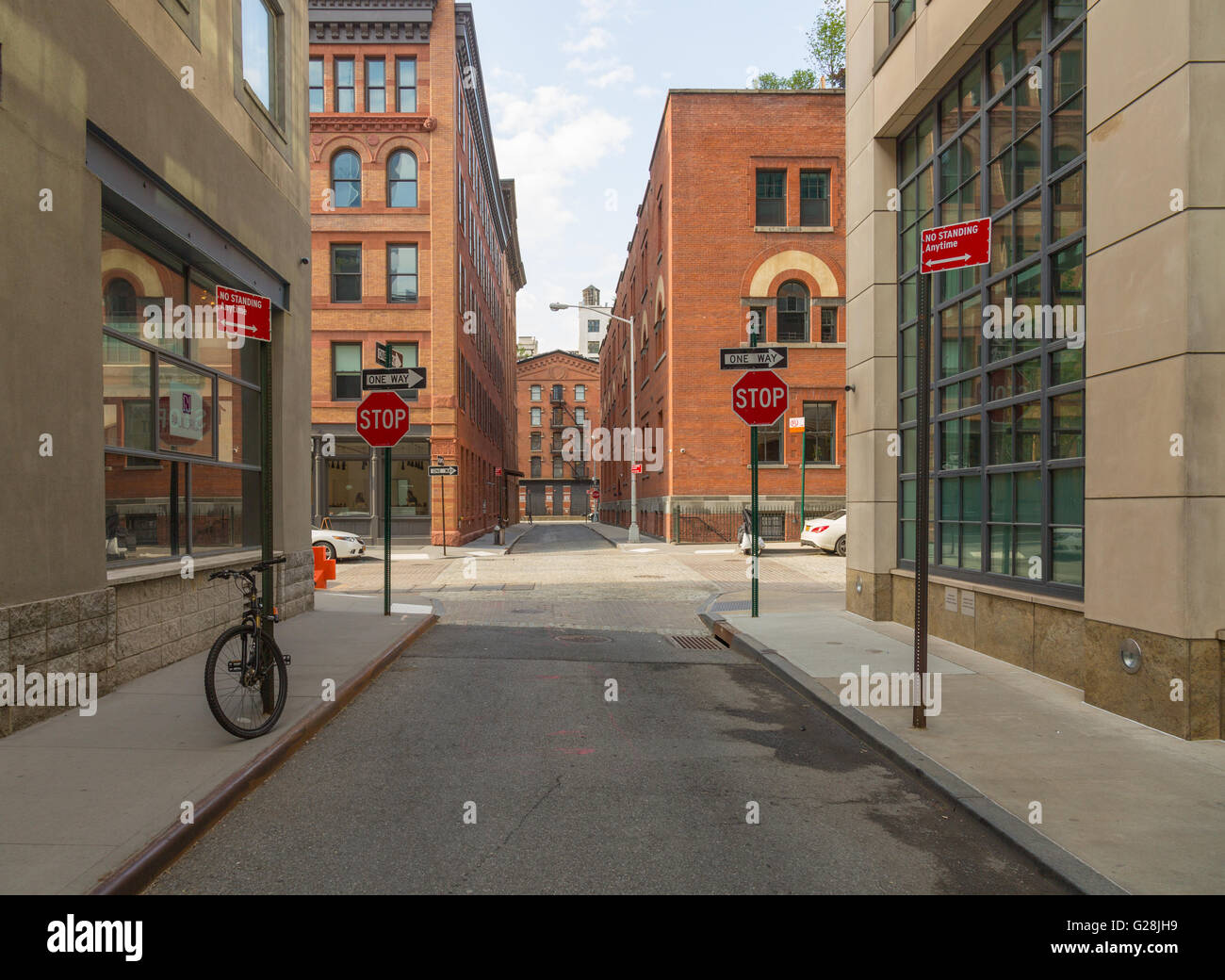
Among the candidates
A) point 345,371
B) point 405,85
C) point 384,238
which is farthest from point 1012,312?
point 405,85

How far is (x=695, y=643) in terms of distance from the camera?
10984 millimetres

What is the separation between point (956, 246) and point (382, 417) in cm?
818

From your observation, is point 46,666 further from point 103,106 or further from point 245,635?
point 103,106

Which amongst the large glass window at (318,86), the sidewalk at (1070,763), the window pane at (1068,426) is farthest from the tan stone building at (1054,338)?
the large glass window at (318,86)

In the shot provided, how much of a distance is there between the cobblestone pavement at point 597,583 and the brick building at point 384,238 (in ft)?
16.4

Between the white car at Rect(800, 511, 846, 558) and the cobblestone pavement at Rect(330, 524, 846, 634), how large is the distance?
417 mm

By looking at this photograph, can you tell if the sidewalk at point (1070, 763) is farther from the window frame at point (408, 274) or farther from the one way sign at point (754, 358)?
the window frame at point (408, 274)

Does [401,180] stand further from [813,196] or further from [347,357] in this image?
[813,196]

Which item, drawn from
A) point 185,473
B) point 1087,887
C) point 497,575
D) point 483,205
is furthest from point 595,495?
point 1087,887

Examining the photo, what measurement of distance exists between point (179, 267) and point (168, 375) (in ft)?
4.00

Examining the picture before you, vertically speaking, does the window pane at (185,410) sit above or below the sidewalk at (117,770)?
above

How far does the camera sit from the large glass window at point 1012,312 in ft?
24.8

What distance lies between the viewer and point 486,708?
7.17 m

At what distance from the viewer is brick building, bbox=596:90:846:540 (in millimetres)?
31016
